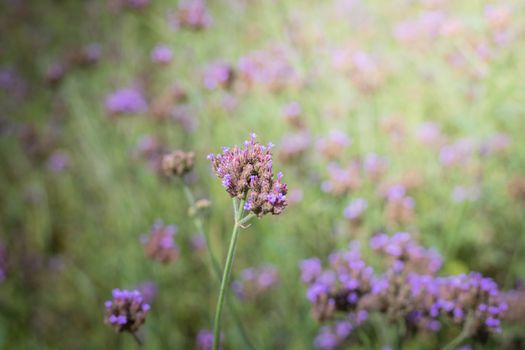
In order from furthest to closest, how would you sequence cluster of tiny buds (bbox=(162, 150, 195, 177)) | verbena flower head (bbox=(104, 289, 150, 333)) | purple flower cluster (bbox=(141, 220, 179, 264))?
purple flower cluster (bbox=(141, 220, 179, 264)) < cluster of tiny buds (bbox=(162, 150, 195, 177)) < verbena flower head (bbox=(104, 289, 150, 333))

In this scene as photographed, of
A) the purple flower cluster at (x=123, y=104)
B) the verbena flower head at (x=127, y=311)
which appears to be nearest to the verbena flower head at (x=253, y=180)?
the verbena flower head at (x=127, y=311)

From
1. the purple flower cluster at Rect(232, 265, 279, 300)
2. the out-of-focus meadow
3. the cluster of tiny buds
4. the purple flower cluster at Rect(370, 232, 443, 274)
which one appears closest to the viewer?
the cluster of tiny buds

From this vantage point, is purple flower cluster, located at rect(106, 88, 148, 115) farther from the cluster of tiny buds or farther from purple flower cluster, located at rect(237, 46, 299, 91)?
the cluster of tiny buds

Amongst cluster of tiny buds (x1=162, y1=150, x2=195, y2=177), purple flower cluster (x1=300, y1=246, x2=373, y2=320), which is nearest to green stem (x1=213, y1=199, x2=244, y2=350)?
purple flower cluster (x1=300, y1=246, x2=373, y2=320)

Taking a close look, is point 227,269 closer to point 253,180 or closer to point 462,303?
point 253,180

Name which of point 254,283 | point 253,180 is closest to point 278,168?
point 254,283

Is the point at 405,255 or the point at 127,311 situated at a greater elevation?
the point at 405,255

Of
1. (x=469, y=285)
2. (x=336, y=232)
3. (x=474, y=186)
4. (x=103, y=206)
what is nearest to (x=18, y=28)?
(x=103, y=206)
